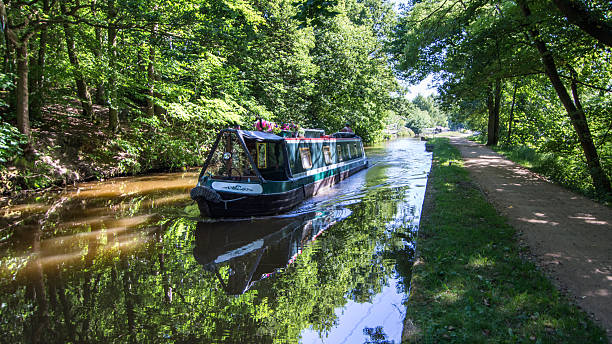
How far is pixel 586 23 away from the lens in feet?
18.4

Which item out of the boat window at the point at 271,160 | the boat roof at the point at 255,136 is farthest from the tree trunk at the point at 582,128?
the boat window at the point at 271,160

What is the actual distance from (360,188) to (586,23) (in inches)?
343

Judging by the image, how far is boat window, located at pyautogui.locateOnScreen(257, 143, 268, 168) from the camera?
32.8 ft

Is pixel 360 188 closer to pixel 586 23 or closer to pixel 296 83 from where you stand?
pixel 586 23

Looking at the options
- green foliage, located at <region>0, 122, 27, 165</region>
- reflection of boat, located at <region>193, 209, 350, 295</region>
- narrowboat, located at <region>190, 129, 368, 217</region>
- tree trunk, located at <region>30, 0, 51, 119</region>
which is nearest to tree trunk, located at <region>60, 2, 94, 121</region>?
tree trunk, located at <region>30, 0, 51, 119</region>

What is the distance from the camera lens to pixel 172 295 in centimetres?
462

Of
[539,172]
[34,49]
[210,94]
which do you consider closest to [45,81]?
[34,49]

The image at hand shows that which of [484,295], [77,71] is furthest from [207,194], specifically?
[77,71]

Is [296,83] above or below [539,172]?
above

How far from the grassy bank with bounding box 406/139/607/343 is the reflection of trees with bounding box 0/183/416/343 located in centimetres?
93

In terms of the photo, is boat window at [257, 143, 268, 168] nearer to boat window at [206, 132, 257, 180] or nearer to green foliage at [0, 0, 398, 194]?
boat window at [206, 132, 257, 180]

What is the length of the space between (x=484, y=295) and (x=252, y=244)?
14.7 feet

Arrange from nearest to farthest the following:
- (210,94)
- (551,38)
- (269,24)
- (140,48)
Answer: (551,38) → (140,48) → (210,94) → (269,24)

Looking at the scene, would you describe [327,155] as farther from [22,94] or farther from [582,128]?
[22,94]
